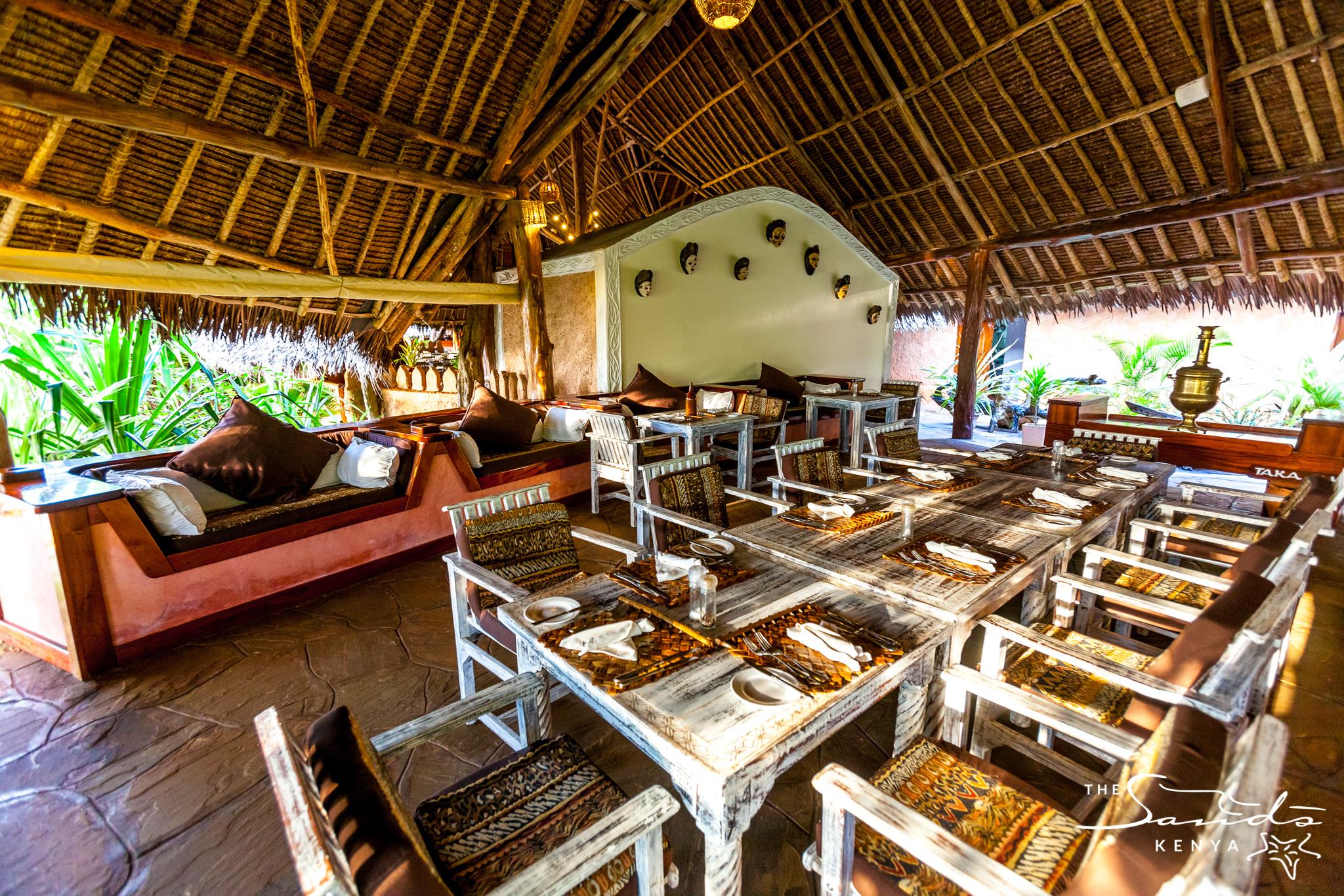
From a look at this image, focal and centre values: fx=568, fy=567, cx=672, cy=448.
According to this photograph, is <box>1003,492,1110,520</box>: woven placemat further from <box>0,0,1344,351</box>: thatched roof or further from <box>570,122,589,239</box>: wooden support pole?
<box>570,122,589,239</box>: wooden support pole

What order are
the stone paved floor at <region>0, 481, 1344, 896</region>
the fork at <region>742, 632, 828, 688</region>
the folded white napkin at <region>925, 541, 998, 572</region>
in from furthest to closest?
1. the folded white napkin at <region>925, 541, 998, 572</region>
2. the stone paved floor at <region>0, 481, 1344, 896</region>
3. the fork at <region>742, 632, 828, 688</region>

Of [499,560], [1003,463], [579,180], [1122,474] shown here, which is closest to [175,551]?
[499,560]

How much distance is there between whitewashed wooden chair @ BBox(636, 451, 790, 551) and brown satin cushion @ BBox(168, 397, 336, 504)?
223 centimetres

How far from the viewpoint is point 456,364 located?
25.7ft

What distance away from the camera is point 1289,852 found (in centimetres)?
165

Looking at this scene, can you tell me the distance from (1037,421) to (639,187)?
312 inches

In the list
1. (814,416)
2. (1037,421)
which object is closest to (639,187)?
(814,416)

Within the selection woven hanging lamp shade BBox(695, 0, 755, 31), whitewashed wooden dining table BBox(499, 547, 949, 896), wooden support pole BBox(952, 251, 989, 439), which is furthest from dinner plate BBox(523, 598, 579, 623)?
wooden support pole BBox(952, 251, 989, 439)

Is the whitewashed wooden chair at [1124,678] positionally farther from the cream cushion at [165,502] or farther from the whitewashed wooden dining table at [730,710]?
the cream cushion at [165,502]

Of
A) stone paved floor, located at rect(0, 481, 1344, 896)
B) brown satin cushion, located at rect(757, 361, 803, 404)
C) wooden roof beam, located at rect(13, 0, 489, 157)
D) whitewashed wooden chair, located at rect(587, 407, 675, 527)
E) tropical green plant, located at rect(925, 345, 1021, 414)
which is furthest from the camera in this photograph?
tropical green plant, located at rect(925, 345, 1021, 414)

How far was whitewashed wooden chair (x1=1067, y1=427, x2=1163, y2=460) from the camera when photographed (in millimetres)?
3789

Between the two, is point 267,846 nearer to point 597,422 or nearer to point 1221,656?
point 1221,656

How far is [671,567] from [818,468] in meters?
1.78

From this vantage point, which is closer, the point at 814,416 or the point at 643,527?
the point at 643,527
